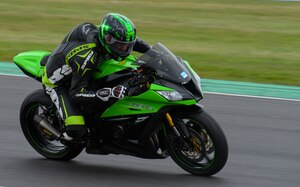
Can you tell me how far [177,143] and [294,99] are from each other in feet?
14.5

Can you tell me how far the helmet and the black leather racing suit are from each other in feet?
0.36

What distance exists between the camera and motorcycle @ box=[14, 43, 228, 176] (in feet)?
20.3

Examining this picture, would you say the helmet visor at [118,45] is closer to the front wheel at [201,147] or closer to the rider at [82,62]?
the rider at [82,62]

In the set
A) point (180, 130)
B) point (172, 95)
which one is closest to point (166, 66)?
point (172, 95)

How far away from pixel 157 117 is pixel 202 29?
37.5 feet

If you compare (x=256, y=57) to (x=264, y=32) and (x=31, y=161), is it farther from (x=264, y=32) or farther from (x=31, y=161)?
(x=31, y=161)

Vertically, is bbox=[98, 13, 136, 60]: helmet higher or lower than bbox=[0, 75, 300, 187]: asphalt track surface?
higher

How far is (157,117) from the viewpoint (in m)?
6.28

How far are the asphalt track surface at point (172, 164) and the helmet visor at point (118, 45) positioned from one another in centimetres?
117

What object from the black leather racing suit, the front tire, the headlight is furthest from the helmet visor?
the front tire

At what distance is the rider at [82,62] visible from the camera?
631 cm

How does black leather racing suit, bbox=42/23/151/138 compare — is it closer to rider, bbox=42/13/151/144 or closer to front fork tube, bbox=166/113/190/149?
rider, bbox=42/13/151/144

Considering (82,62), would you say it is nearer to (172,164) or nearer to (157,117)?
(157,117)

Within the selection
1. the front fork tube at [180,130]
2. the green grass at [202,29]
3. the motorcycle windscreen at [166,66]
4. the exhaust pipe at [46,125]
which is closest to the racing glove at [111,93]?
the motorcycle windscreen at [166,66]
